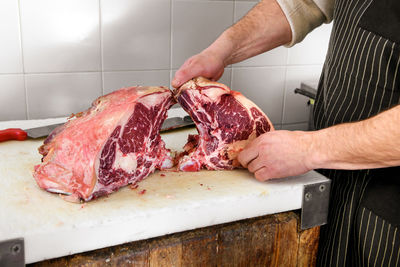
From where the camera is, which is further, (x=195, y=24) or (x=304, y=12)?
(x=195, y=24)

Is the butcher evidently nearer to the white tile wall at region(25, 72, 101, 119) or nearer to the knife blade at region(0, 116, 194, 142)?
the knife blade at region(0, 116, 194, 142)

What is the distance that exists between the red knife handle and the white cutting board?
10 centimetres

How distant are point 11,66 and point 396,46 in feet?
4.24

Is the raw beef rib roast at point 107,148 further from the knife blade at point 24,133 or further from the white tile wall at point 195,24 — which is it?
the white tile wall at point 195,24

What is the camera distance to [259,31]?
4.94 ft

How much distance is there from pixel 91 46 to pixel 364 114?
107 cm

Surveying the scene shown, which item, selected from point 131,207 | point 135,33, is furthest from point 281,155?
point 135,33

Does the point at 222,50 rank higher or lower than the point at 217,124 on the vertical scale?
higher

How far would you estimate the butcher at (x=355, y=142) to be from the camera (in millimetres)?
987

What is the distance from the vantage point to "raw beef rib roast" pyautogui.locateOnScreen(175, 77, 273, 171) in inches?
45.0

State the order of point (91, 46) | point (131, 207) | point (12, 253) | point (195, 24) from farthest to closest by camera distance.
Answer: point (195, 24)
point (91, 46)
point (131, 207)
point (12, 253)

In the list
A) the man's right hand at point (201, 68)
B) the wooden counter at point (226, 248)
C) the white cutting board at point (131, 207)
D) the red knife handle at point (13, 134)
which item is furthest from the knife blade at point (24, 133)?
the wooden counter at point (226, 248)

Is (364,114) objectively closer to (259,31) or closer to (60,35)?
(259,31)

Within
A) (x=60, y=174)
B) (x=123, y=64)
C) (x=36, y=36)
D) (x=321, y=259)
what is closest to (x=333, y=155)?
(x=321, y=259)
